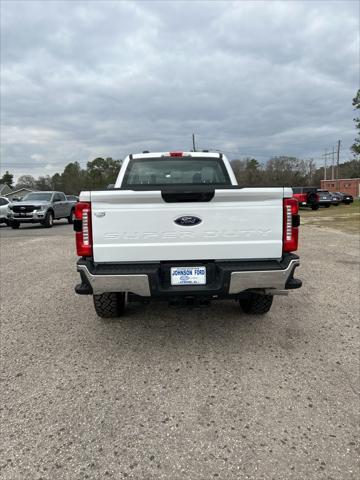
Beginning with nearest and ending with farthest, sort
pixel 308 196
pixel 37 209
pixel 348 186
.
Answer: pixel 37 209 → pixel 308 196 → pixel 348 186

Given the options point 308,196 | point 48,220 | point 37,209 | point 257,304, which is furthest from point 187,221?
point 308,196

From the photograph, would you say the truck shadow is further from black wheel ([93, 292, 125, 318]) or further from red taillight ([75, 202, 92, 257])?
red taillight ([75, 202, 92, 257])

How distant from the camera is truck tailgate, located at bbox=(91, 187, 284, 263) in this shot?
3348mm

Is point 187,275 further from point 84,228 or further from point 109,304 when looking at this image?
point 109,304

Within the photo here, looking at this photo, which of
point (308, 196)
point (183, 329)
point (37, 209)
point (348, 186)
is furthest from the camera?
point (348, 186)

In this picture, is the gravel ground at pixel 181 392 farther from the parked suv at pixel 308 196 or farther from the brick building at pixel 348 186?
the brick building at pixel 348 186

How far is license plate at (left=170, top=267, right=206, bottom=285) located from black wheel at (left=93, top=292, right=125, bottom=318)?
1.02 meters

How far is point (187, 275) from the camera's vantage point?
11.3ft

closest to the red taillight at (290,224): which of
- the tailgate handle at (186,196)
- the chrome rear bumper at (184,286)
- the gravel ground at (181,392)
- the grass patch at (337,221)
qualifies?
the chrome rear bumper at (184,286)

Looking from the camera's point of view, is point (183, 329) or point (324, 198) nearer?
point (183, 329)

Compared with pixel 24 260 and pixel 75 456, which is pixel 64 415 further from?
pixel 24 260

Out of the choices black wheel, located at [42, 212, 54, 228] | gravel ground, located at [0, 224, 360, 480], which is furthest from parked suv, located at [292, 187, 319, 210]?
gravel ground, located at [0, 224, 360, 480]

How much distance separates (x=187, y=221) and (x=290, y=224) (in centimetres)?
93

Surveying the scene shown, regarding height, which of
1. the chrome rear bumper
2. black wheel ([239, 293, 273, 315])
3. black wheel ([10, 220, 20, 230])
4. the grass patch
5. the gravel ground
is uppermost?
the chrome rear bumper
